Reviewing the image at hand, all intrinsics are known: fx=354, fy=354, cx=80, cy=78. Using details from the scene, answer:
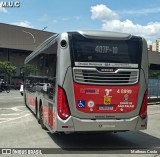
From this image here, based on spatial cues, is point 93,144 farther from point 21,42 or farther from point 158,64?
point 158,64

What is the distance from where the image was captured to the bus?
29.1ft

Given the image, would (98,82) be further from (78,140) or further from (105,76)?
(78,140)

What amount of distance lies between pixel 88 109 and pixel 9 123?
5.55 metres

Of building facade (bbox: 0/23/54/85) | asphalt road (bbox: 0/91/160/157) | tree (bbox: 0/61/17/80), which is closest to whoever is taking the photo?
asphalt road (bbox: 0/91/160/157)

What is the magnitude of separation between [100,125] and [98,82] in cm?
109

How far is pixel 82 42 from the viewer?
910 cm

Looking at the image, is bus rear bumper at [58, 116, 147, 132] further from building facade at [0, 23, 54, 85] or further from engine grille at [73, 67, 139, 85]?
building facade at [0, 23, 54, 85]

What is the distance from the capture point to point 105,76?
912 cm

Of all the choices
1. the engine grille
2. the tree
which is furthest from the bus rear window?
the tree

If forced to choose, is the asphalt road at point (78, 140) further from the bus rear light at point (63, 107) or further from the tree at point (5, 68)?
the tree at point (5, 68)

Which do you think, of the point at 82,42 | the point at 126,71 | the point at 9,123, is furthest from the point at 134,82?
the point at 9,123

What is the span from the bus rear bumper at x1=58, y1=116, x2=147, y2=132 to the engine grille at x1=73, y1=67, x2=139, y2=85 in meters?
0.96

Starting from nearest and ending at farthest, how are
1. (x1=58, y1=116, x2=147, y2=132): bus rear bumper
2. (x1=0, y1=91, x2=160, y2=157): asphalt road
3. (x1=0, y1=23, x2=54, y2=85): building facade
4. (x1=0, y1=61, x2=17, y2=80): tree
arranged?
(x1=58, y1=116, x2=147, y2=132): bus rear bumper
(x1=0, y1=91, x2=160, y2=157): asphalt road
(x1=0, y1=61, x2=17, y2=80): tree
(x1=0, y1=23, x2=54, y2=85): building facade

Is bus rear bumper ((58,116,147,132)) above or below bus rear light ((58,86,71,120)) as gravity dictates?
below
